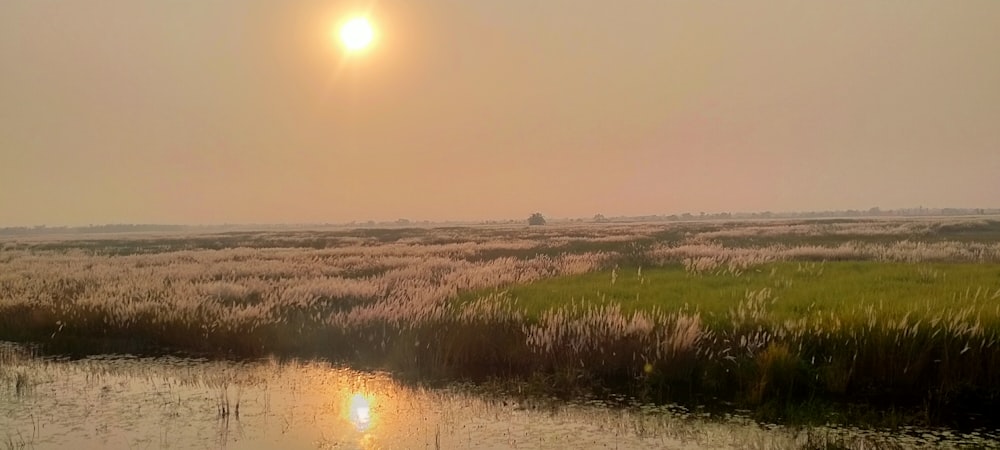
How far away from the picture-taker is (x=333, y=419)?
8.73 metres

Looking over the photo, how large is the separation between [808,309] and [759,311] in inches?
38.0

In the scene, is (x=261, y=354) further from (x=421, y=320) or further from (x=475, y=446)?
(x=475, y=446)

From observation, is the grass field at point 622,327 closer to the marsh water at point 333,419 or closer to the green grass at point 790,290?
the green grass at point 790,290

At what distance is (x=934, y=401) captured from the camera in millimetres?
8906

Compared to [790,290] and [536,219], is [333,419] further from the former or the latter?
[536,219]

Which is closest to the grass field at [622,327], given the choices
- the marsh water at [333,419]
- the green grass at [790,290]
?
the green grass at [790,290]

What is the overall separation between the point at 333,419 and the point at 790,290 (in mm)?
11997

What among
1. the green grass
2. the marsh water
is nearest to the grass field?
the green grass

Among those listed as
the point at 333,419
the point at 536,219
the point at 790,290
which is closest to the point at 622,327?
the point at 333,419

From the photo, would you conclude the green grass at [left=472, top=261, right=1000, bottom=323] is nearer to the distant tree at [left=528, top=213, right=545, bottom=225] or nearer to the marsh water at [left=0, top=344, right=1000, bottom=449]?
the marsh water at [left=0, top=344, right=1000, bottom=449]

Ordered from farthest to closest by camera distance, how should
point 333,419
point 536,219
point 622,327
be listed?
point 536,219 < point 622,327 < point 333,419

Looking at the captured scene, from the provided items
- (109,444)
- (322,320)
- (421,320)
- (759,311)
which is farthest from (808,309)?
(109,444)

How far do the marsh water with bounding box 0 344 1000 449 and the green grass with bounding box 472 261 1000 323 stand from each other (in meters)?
3.79

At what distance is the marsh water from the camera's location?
7.75 m
